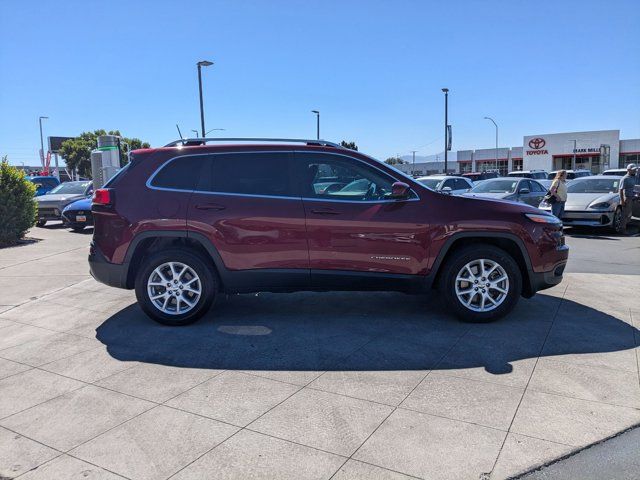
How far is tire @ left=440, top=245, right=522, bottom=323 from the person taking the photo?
16.1 feet

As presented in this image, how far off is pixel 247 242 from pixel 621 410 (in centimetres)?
332

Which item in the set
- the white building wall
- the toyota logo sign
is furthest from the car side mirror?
the toyota logo sign

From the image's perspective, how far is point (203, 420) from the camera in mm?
3250

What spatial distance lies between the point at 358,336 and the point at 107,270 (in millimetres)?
2605

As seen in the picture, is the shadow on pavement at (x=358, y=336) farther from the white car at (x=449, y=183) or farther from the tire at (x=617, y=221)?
the white car at (x=449, y=183)

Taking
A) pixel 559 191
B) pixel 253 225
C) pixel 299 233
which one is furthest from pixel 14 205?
pixel 559 191

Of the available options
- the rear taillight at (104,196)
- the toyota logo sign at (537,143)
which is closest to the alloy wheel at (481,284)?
the rear taillight at (104,196)

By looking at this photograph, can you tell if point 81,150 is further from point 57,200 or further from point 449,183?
point 449,183

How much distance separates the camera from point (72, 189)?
17188 mm

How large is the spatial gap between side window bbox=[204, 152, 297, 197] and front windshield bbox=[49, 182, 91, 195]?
44.9 feet

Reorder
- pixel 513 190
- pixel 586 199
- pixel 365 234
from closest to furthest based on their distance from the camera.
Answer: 1. pixel 365 234
2. pixel 586 199
3. pixel 513 190

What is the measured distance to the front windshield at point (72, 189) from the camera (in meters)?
16.9

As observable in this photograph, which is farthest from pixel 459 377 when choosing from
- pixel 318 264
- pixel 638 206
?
pixel 638 206

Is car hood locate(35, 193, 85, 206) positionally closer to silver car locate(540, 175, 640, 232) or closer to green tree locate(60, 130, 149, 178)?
silver car locate(540, 175, 640, 232)
